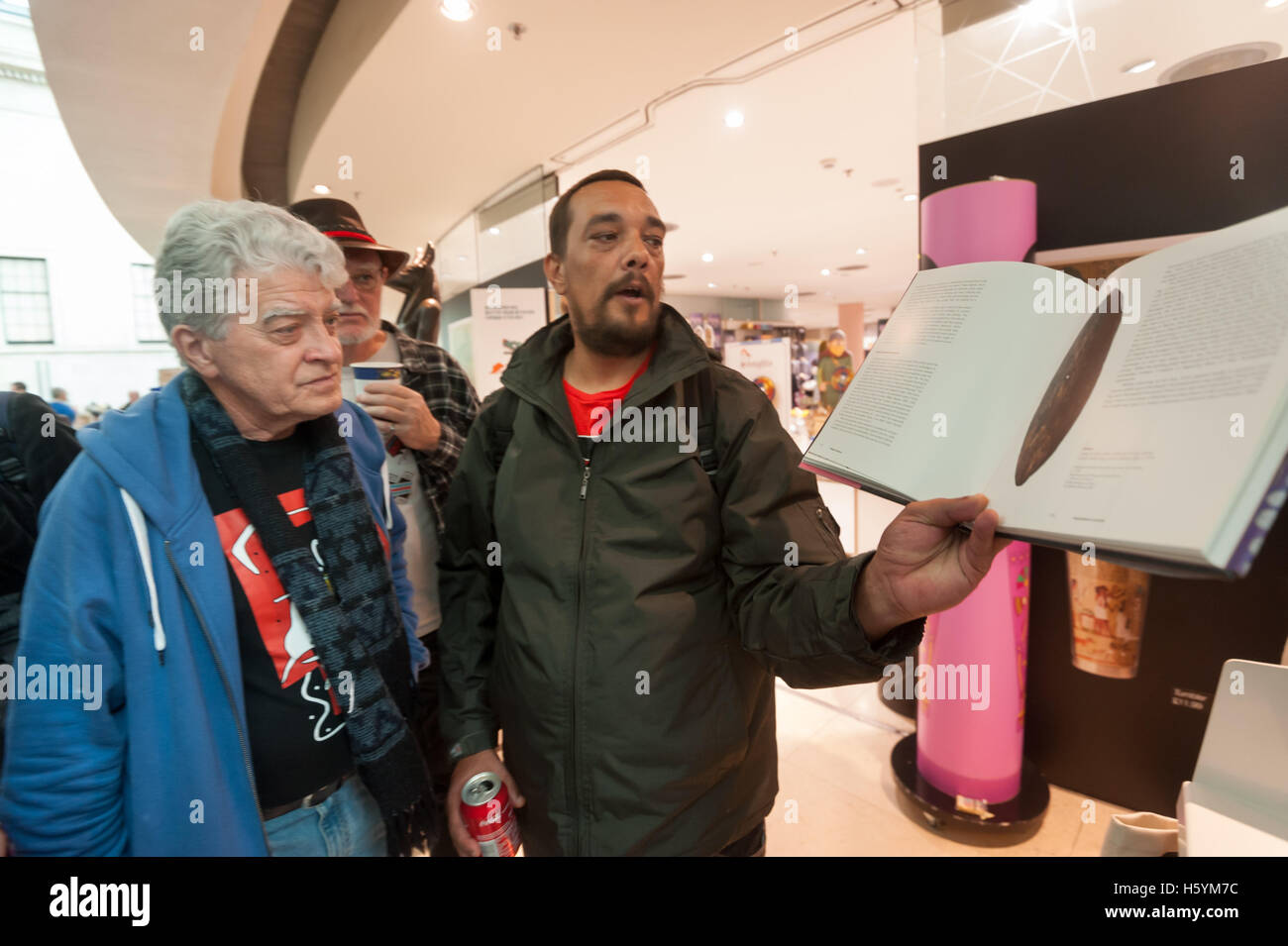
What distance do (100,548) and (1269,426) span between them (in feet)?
4.64

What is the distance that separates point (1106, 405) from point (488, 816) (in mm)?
1182

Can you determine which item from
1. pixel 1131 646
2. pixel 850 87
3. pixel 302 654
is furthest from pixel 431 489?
pixel 850 87

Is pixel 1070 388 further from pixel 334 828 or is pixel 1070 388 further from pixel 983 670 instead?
pixel 983 670

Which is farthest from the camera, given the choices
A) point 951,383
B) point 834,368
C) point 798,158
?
point 834,368

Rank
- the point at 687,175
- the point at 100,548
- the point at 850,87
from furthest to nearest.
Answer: the point at 687,175 → the point at 850,87 → the point at 100,548

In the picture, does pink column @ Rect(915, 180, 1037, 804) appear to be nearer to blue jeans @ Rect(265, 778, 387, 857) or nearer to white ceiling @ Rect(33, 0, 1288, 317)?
white ceiling @ Rect(33, 0, 1288, 317)

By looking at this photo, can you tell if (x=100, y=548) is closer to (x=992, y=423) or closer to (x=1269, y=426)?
(x=992, y=423)

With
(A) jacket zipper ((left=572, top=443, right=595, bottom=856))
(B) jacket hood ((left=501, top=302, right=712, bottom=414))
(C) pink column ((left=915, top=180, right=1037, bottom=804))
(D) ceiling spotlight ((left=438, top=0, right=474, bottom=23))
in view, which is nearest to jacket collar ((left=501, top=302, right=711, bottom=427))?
(B) jacket hood ((left=501, top=302, right=712, bottom=414))

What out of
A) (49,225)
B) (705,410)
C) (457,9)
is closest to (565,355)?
(705,410)

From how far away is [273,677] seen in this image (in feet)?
3.18

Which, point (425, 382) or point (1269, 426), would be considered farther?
point (425, 382)

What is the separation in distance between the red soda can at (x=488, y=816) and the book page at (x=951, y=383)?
0.89 metres

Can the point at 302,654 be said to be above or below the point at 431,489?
below

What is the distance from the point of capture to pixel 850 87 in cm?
397
